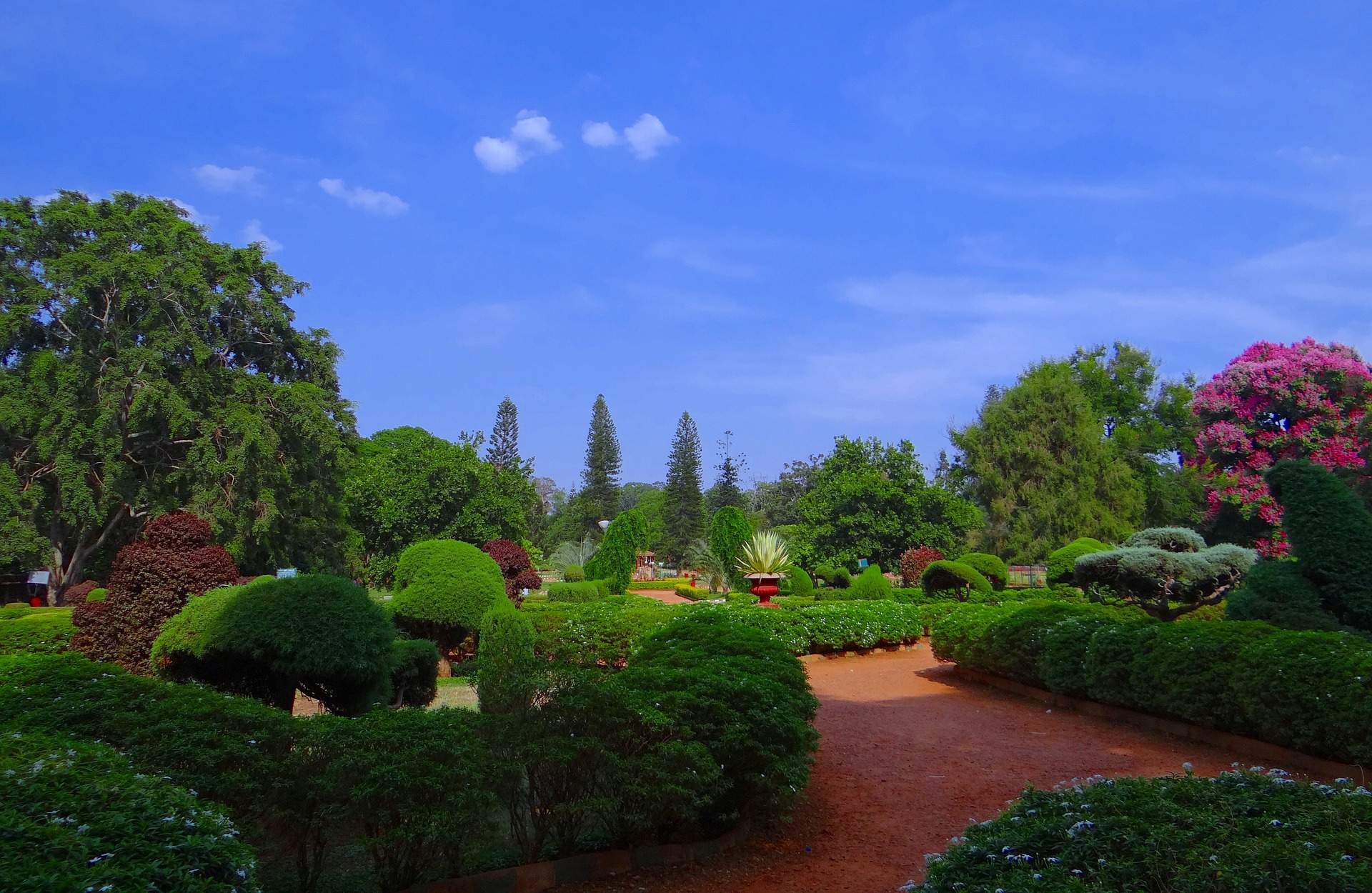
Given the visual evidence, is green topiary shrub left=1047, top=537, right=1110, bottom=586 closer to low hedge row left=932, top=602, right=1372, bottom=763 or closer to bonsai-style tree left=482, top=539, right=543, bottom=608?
low hedge row left=932, top=602, right=1372, bottom=763

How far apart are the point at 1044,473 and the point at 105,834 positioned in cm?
3358

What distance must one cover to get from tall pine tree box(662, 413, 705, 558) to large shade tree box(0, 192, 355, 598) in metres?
34.2

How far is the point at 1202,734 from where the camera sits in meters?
6.89

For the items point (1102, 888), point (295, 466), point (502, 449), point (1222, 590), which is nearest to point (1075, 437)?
point (1222, 590)

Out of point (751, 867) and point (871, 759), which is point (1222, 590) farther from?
point (751, 867)

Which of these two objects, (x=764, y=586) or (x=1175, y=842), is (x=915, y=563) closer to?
(x=764, y=586)

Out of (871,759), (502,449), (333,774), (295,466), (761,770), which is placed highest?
(502,449)

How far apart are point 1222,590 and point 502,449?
4865 centimetres

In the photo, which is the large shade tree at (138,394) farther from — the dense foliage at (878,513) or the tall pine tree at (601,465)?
the tall pine tree at (601,465)

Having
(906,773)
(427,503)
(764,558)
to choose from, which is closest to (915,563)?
(764,558)

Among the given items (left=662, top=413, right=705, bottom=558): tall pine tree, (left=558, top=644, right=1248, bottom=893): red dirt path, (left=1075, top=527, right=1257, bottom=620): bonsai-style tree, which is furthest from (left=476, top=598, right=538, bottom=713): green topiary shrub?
(left=662, top=413, right=705, bottom=558): tall pine tree

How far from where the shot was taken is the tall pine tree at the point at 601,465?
6100 centimetres

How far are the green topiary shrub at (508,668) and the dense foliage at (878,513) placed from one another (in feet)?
74.9

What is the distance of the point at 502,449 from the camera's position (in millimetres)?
57500
